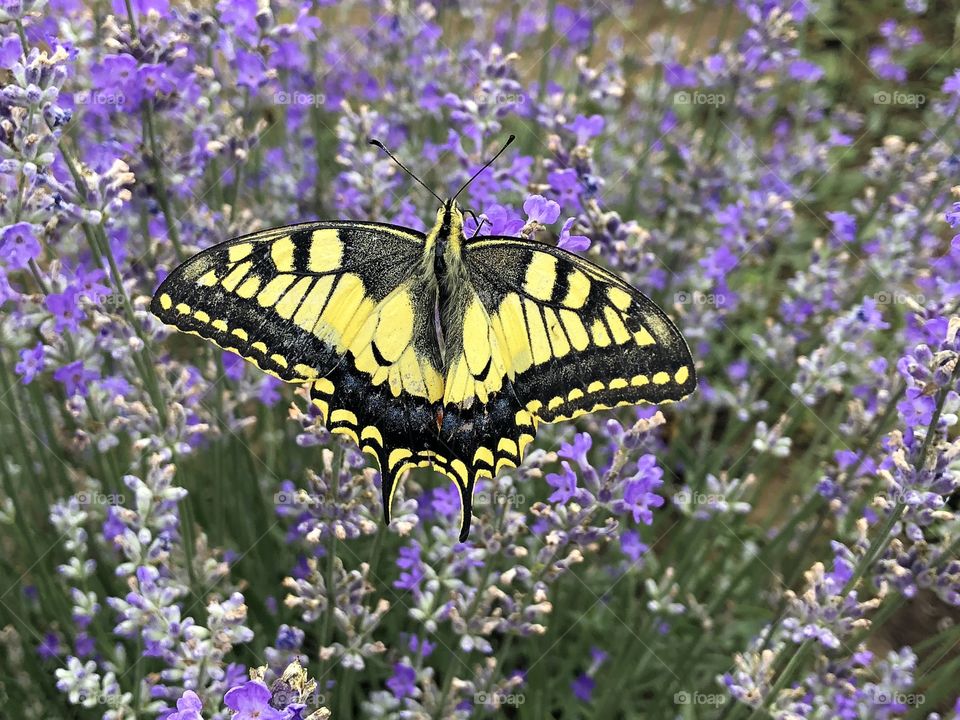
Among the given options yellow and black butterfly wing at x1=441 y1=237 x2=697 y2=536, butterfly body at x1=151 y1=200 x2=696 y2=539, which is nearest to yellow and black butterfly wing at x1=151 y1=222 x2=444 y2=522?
butterfly body at x1=151 y1=200 x2=696 y2=539

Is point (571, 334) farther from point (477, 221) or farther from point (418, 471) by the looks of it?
point (418, 471)

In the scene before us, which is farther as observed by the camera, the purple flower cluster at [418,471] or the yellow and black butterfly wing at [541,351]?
the purple flower cluster at [418,471]

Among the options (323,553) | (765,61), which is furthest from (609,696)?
(765,61)

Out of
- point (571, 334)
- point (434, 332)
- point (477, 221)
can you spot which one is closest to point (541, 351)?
point (571, 334)

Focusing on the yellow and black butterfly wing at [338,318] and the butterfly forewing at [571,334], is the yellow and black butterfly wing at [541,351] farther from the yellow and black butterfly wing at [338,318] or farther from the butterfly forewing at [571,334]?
the yellow and black butterfly wing at [338,318]

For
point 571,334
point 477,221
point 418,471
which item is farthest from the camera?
point 418,471

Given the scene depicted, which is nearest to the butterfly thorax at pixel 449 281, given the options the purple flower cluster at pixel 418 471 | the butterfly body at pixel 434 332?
the butterfly body at pixel 434 332
